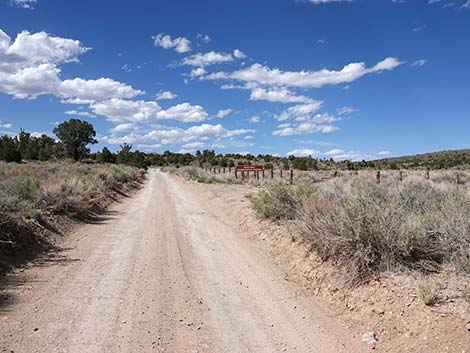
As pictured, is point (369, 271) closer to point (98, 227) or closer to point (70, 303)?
point (70, 303)

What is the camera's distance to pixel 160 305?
6387mm

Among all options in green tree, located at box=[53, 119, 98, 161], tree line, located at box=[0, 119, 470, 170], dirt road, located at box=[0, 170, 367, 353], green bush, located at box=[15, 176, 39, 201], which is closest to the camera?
dirt road, located at box=[0, 170, 367, 353]

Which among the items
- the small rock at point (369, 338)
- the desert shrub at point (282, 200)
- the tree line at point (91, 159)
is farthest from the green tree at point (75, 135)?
the small rock at point (369, 338)

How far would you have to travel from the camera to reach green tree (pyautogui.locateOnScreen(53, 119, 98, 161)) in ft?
302

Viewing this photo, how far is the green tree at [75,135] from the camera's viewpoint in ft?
302

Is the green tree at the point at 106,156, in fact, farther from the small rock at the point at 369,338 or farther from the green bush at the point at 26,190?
the small rock at the point at 369,338

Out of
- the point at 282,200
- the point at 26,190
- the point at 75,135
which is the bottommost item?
the point at 282,200

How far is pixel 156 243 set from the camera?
1091 cm

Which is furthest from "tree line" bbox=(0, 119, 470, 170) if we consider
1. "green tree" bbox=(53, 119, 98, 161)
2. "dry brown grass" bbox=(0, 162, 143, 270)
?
"dry brown grass" bbox=(0, 162, 143, 270)

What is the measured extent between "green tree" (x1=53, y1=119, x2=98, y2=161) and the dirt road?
3493 inches

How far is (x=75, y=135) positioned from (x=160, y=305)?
3711 inches

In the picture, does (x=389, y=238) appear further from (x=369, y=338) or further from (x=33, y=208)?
(x=33, y=208)

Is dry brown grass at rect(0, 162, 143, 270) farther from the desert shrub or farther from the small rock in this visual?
the small rock

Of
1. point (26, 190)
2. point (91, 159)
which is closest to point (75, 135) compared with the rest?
point (91, 159)
